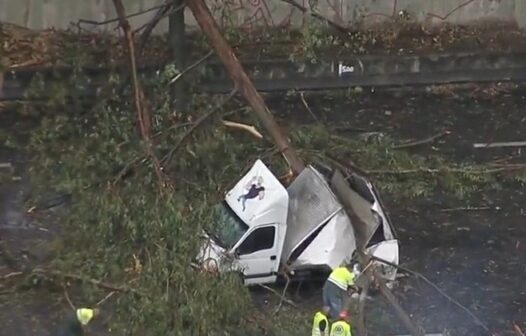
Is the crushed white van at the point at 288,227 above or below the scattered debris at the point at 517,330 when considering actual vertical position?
above

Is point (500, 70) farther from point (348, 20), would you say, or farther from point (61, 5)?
point (61, 5)

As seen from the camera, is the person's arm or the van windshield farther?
the van windshield

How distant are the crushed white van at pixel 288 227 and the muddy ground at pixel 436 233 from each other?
0.89 ft

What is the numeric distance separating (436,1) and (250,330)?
1283cm

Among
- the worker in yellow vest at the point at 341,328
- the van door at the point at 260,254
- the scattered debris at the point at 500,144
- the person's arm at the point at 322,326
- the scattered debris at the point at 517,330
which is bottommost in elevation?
the scattered debris at the point at 517,330

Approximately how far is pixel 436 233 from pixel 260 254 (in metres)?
2.88

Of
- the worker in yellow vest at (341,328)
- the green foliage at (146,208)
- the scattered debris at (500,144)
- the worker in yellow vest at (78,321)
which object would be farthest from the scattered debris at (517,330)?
the scattered debris at (500,144)

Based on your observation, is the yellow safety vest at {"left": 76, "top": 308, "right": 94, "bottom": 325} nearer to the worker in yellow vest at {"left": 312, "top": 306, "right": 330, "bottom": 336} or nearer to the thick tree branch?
the thick tree branch

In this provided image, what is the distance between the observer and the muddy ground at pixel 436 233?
33.1 ft

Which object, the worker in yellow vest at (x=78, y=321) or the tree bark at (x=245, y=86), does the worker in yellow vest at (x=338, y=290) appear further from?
the worker in yellow vest at (x=78, y=321)

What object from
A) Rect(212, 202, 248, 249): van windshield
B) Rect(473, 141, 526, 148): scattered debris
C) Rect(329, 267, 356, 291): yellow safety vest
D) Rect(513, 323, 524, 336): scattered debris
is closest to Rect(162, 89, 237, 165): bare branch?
Rect(212, 202, 248, 249): van windshield

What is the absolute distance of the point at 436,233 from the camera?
12602mm

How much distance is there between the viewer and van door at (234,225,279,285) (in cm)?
1047

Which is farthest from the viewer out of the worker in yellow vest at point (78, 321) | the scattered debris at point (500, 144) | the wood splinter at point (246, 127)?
the scattered debris at point (500, 144)
